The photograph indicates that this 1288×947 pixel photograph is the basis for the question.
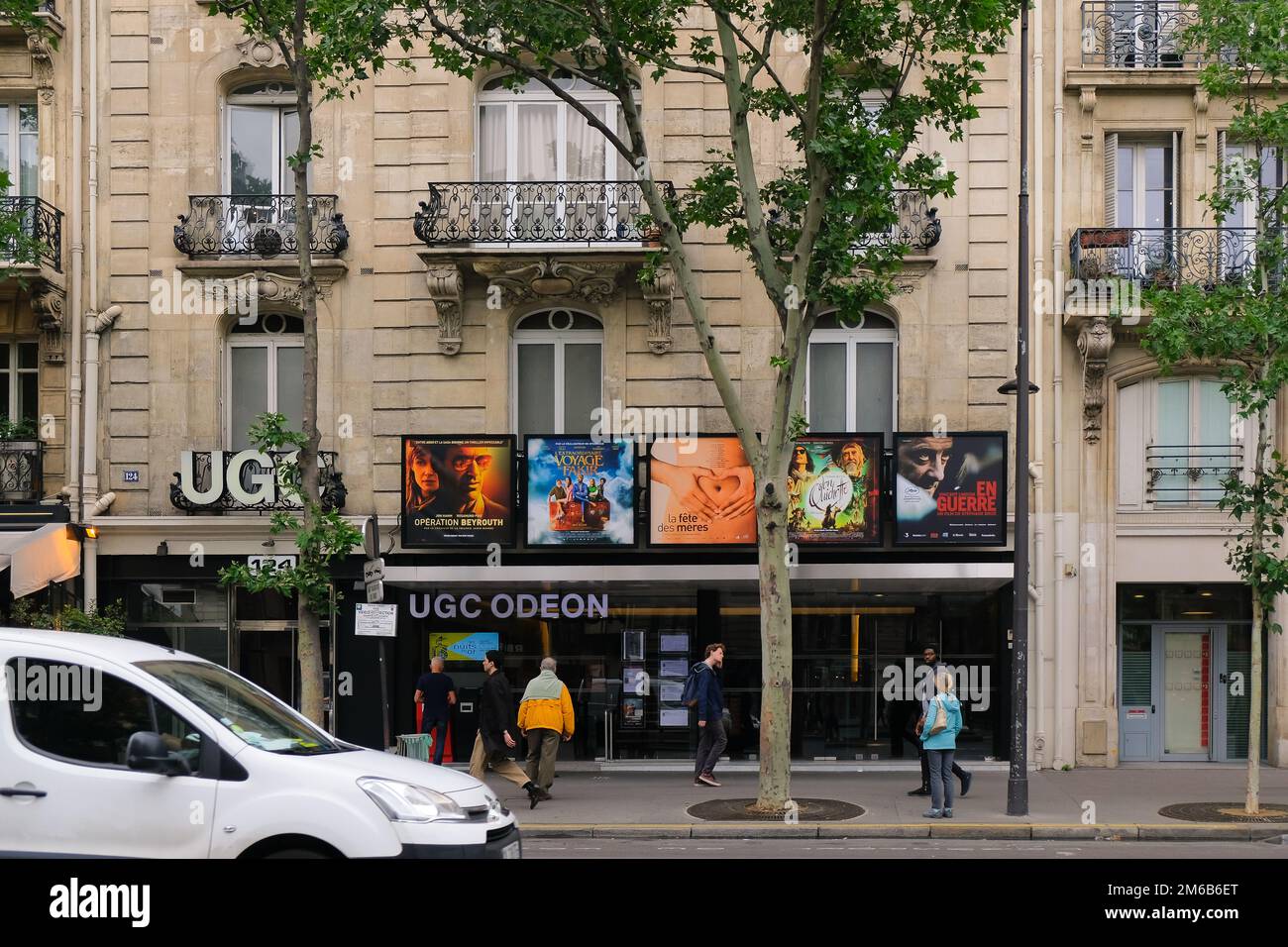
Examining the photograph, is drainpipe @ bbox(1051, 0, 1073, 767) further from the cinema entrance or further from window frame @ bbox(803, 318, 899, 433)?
window frame @ bbox(803, 318, 899, 433)

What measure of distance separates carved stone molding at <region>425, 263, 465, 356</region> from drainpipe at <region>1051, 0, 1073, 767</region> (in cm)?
924

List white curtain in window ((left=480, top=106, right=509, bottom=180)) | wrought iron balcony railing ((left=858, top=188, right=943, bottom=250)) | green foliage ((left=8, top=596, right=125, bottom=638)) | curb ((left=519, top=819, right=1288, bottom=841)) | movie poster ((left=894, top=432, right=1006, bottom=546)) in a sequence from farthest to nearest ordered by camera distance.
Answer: white curtain in window ((left=480, top=106, right=509, bottom=180)), wrought iron balcony railing ((left=858, top=188, right=943, bottom=250)), movie poster ((left=894, top=432, right=1006, bottom=546)), green foliage ((left=8, top=596, right=125, bottom=638)), curb ((left=519, top=819, right=1288, bottom=841))

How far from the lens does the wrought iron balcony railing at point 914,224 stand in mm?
18719

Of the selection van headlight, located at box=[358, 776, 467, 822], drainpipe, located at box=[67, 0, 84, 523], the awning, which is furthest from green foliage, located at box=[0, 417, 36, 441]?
van headlight, located at box=[358, 776, 467, 822]

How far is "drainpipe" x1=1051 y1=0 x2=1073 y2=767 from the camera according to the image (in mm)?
18625

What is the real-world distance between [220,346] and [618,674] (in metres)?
8.29

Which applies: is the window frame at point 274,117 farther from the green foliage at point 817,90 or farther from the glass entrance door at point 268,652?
the glass entrance door at point 268,652

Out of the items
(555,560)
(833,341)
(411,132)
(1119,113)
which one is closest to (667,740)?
(555,560)

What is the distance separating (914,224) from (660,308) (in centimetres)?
415

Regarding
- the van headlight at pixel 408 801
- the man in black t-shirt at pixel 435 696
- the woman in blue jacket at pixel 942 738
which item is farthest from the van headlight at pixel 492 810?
the man in black t-shirt at pixel 435 696

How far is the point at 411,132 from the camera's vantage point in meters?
19.4

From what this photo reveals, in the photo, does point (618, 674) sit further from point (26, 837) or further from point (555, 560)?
point (26, 837)
